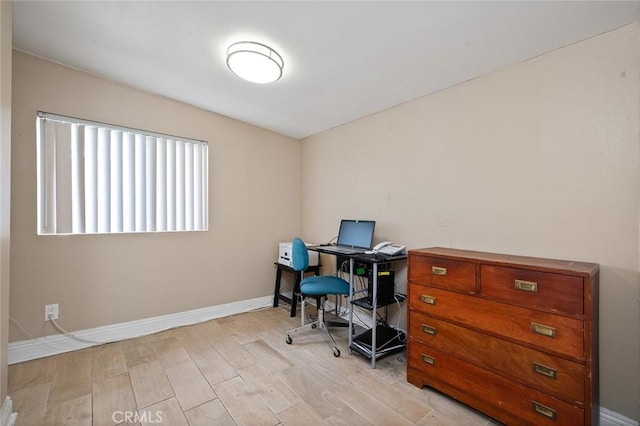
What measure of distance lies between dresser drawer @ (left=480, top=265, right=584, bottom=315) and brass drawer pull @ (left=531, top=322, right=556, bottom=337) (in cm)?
10

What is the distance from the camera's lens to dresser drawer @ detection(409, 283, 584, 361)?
1.31 metres

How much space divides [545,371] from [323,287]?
1573mm

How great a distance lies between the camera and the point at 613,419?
1.49 meters

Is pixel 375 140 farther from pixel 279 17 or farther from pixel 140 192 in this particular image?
pixel 140 192

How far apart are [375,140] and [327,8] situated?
1.46 meters

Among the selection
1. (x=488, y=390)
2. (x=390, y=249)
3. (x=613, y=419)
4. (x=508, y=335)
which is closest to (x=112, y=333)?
(x=390, y=249)

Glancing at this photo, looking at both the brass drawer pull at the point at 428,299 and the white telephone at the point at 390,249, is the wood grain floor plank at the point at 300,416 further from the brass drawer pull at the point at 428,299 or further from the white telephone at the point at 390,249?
the white telephone at the point at 390,249

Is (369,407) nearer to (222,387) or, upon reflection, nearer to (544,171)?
(222,387)

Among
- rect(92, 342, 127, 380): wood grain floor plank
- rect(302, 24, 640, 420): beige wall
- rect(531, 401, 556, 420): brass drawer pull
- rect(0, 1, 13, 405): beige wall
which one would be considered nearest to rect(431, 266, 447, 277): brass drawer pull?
rect(302, 24, 640, 420): beige wall

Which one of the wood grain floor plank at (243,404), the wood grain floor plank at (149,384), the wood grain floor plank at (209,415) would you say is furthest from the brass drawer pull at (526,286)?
the wood grain floor plank at (149,384)

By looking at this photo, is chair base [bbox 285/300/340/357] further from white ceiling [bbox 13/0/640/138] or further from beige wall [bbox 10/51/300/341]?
white ceiling [bbox 13/0/640/138]

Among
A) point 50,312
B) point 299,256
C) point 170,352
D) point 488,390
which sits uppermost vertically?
point 299,256

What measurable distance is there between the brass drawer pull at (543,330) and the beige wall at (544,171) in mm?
482

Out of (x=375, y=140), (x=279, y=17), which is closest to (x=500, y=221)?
(x=375, y=140)
